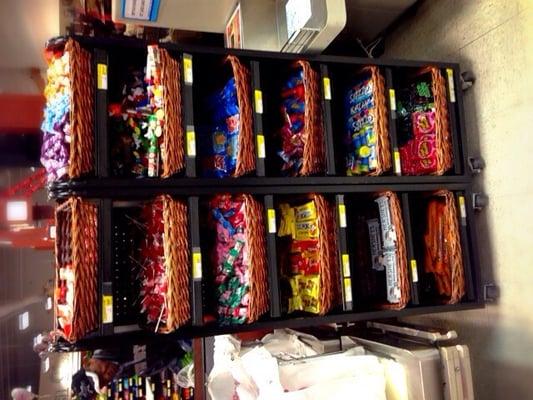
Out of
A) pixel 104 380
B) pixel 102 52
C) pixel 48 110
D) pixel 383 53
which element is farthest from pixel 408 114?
pixel 104 380

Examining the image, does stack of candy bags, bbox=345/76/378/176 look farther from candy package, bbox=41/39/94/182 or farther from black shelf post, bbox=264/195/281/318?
candy package, bbox=41/39/94/182

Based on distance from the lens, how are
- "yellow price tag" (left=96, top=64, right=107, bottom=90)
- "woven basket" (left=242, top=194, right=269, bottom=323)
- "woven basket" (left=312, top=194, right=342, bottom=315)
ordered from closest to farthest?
"yellow price tag" (left=96, top=64, right=107, bottom=90) → "woven basket" (left=242, top=194, right=269, bottom=323) → "woven basket" (left=312, top=194, right=342, bottom=315)

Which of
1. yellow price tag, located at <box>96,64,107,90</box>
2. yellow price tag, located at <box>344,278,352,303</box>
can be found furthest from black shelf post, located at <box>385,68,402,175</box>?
yellow price tag, located at <box>96,64,107,90</box>

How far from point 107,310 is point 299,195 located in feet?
2.92

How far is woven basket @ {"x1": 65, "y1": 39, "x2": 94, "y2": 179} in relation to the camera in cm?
153

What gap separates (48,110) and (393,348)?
66.3 inches

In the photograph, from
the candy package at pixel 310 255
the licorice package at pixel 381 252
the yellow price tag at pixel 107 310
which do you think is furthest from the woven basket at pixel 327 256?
the yellow price tag at pixel 107 310

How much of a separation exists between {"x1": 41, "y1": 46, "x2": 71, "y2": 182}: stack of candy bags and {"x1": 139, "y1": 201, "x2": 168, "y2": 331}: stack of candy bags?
14.6 inches

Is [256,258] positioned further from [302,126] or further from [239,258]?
[302,126]

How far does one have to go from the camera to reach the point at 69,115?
61.4 inches

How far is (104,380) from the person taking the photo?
3.39m

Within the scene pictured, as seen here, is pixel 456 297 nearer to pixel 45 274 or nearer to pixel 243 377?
pixel 243 377

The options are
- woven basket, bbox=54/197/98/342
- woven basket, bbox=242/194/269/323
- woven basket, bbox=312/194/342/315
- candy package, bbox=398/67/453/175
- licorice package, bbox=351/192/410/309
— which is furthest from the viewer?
candy package, bbox=398/67/453/175

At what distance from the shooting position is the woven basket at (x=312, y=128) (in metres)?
1.86
